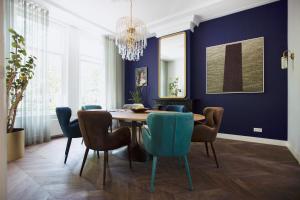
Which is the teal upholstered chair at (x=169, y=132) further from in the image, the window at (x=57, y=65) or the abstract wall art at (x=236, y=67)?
the window at (x=57, y=65)

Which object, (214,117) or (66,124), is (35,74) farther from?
(214,117)

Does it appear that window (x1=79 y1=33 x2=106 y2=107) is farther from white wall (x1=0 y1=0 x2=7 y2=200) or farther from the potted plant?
white wall (x1=0 y1=0 x2=7 y2=200)

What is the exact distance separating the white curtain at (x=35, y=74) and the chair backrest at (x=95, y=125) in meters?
2.38

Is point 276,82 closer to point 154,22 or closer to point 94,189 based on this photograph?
point 154,22

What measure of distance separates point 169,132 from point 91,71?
445cm

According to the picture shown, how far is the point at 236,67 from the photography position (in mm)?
4016

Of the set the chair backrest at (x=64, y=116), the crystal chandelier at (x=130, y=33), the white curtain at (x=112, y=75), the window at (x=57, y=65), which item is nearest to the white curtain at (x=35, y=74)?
the window at (x=57, y=65)

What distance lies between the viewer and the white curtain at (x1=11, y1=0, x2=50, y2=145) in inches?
135

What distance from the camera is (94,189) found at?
1.77 m

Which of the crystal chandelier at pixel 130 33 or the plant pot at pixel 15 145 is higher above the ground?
the crystal chandelier at pixel 130 33

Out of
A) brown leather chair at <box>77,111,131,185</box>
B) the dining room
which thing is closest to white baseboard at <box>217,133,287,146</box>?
the dining room

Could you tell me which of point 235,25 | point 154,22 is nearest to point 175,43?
point 154,22

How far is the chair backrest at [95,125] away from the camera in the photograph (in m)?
1.86

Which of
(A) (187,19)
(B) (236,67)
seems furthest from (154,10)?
(B) (236,67)
